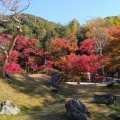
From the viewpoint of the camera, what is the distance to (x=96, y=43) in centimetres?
4141

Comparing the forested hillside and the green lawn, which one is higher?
the forested hillside

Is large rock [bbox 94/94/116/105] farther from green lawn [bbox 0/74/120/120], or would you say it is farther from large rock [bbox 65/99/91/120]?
large rock [bbox 65/99/91/120]

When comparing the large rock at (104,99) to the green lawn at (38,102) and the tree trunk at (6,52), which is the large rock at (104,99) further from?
the tree trunk at (6,52)

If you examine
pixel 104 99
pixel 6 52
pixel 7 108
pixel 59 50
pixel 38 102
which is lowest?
pixel 38 102

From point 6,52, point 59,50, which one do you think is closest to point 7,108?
point 6,52

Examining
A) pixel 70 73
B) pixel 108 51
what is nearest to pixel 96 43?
pixel 70 73

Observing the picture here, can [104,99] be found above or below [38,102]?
above

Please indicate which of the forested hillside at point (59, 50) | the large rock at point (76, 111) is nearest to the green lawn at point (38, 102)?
the large rock at point (76, 111)

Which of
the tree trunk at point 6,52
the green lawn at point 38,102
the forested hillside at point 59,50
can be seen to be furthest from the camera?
the forested hillside at point 59,50

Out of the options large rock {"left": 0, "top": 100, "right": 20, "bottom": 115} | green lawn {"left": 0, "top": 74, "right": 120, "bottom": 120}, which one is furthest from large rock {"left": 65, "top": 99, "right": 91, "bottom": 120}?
large rock {"left": 0, "top": 100, "right": 20, "bottom": 115}

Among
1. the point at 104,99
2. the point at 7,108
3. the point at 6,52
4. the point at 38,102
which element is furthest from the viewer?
the point at 6,52

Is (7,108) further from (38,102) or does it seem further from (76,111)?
(38,102)

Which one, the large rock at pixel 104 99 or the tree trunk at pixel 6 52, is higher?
the tree trunk at pixel 6 52

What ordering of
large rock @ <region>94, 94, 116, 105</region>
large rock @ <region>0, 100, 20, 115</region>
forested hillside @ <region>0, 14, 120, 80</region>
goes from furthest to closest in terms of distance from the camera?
forested hillside @ <region>0, 14, 120, 80</region>
large rock @ <region>94, 94, 116, 105</region>
large rock @ <region>0, 100, 20, 115</region>
